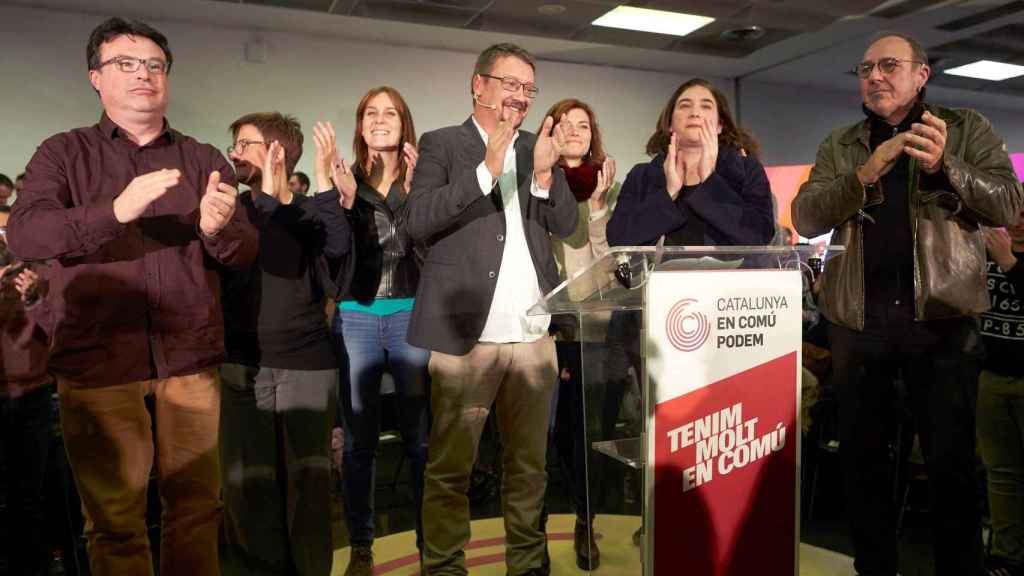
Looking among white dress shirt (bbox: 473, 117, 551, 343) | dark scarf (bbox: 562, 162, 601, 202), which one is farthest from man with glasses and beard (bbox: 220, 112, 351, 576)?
dark scarf (bbox: 562, 162, 601, 202)

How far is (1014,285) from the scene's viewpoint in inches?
115

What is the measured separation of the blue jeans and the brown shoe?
2 cm

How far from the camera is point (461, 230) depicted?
2.43 m

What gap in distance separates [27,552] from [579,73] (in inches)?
295

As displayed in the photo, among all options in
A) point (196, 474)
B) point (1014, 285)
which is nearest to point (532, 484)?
point (196, 474)

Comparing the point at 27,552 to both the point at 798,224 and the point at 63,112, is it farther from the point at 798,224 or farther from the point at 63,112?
the point at 63,112

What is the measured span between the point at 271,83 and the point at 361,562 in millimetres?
5846

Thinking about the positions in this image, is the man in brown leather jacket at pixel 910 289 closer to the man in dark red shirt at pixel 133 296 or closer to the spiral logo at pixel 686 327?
the spiral logo at pixel 686 327

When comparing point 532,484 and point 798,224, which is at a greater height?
point 798,224

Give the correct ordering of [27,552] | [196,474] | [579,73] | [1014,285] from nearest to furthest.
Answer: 1. [196,474]
2. [27,552]
3. [1014,285]
4. [579,73]

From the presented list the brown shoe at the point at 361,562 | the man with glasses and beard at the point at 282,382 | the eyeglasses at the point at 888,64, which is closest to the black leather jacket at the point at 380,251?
the man with glasses and beard at the point at 282,382

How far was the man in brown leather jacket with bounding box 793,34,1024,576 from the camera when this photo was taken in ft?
7.50

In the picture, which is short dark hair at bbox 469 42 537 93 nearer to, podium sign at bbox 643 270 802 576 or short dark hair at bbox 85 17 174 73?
short dark hair at bbox 85 17 174 73

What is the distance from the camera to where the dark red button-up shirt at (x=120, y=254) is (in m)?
1.82
